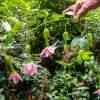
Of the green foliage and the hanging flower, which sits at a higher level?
the hanging flower

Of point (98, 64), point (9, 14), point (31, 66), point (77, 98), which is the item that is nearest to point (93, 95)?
point (77, 98)

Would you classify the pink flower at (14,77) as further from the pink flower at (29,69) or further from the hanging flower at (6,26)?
the hanging flower at (6,26)

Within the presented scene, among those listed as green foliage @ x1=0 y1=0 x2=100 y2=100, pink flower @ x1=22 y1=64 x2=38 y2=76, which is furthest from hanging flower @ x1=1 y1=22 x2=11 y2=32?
pink flower @ x1=22 y1=64 x2=38 y2=76

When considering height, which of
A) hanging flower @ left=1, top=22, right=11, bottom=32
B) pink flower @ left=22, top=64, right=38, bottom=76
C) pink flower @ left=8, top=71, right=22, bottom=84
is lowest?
pink flower @ left=8, top=71, right=22, bottom=84

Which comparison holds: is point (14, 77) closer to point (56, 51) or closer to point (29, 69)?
point (29, 69)

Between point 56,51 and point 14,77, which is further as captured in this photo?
point 56,51

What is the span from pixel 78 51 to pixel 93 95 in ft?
1.11

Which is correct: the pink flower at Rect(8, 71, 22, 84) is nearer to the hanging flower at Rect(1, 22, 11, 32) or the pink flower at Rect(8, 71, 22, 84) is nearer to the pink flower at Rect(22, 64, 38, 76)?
the pink flower at Rect(22, 64, 38, 76)

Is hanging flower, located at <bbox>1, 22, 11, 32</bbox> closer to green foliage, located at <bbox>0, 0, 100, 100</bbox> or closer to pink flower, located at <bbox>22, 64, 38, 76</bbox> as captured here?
green foliage, located at <bbox>0, 0, 100, 100</bbox>

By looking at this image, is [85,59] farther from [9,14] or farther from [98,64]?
[9,14]

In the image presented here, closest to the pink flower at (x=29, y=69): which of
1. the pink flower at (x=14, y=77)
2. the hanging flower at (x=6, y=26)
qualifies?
the pink flower at (x=14, y=77)

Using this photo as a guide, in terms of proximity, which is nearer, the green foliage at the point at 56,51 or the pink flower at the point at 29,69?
the pink flower at the point at 29,69

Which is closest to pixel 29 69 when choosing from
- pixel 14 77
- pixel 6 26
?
pixel 14 77

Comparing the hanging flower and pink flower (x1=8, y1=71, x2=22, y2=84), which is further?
the hanging flower
